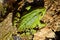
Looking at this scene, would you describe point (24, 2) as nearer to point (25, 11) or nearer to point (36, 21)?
point (25, 11)

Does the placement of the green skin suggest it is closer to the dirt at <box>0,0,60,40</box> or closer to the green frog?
the green frog

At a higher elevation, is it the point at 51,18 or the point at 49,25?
the point at 51,18

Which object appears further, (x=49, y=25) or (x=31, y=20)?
(x=31, y=20)

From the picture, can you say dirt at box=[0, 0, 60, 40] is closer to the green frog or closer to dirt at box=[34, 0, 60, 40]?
dirt at box=[34, 0, 60, 40]

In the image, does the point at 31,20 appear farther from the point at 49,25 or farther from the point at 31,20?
the point at 49,25

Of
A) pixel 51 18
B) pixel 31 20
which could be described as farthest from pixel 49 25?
pixel 31 20

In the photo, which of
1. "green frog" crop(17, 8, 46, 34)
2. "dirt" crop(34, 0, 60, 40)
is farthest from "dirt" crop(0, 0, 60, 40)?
"green frog" crop(17, 8, 46, 34)

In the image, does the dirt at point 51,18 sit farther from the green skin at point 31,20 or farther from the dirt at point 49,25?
the green skin at point 31,20

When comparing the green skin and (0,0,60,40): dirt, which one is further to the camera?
the green skin

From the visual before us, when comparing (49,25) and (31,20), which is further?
(31,20)

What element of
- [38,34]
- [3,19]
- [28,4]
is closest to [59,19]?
[38,34]
